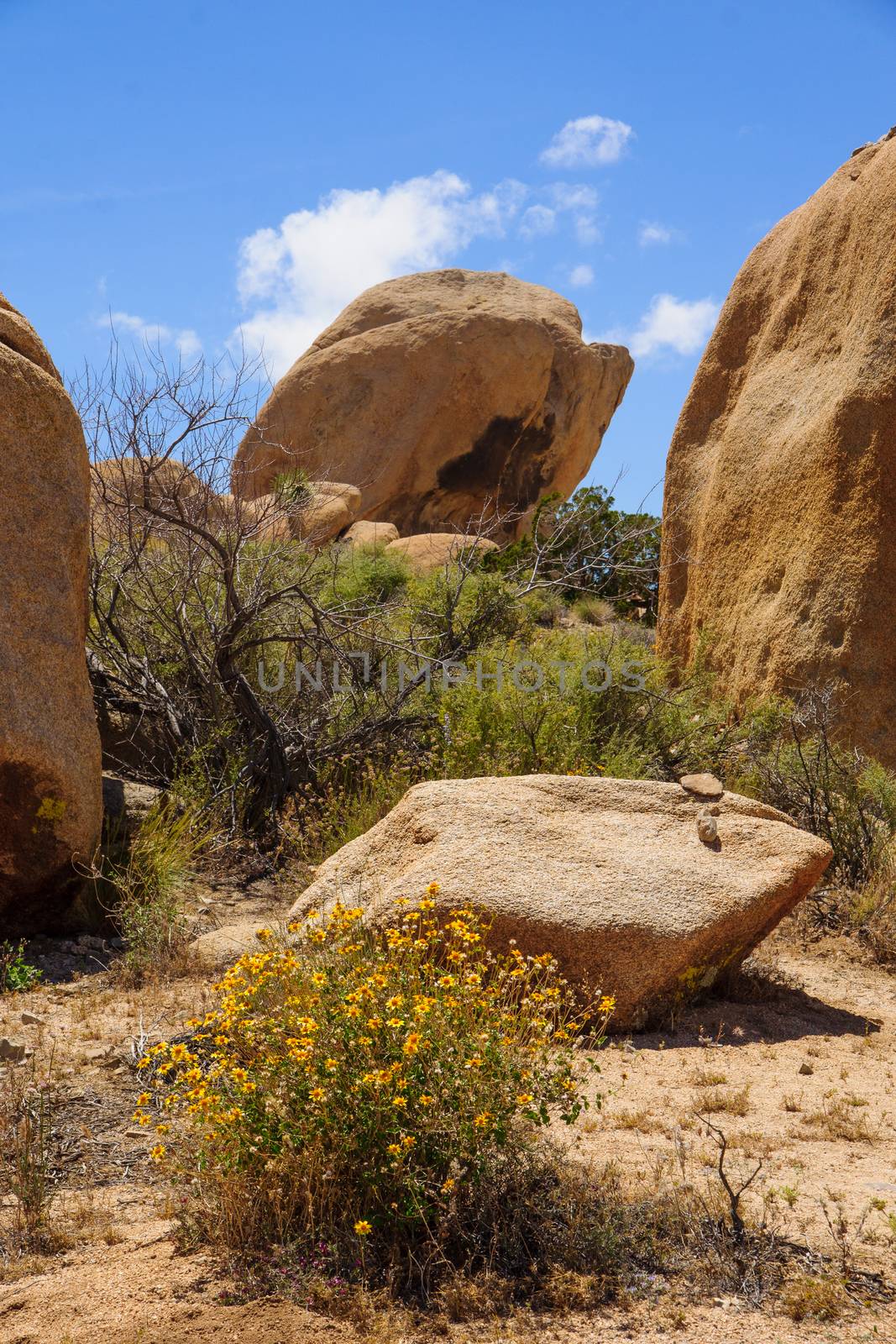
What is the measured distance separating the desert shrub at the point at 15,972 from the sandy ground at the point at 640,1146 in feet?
0.32

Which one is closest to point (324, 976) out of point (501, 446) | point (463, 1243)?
point (463, 1243)

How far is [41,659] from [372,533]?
12.6 meters

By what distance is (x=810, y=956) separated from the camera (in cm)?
595

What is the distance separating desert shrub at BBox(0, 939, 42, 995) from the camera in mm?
5148

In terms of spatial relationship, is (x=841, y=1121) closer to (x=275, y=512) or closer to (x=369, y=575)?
(x=275, y=512)

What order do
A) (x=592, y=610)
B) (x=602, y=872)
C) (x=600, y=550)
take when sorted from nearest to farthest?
(x=602, y=872) → (x=600, y=550) → (x=592, y=610)

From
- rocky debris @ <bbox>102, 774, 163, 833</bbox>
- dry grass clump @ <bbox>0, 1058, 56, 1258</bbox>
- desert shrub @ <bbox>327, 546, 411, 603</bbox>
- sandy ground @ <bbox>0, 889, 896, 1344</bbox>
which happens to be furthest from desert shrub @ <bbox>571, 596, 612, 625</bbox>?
dry grass clump @ <bbox>0, 1058, 56, 1258</bbox>

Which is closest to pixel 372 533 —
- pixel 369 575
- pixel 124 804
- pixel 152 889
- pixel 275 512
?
pixel 369 575

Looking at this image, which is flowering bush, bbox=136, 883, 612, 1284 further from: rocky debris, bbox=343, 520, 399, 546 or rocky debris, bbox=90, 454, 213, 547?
rocky debris, bbox=343, 520, 399, 546

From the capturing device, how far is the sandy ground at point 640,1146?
8.67ft

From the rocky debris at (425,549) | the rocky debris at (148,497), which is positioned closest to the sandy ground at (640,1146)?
the rocky debris at (148,497)

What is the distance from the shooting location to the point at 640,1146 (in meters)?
3.62

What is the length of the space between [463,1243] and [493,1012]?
65cm

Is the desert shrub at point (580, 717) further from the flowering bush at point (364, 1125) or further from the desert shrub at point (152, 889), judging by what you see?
the flowering bush at point (364, 1125)
